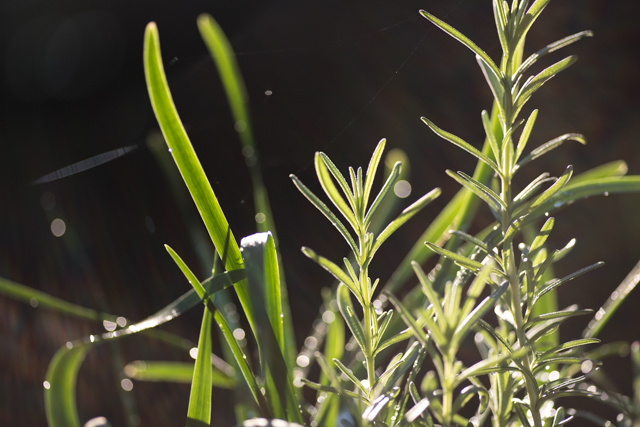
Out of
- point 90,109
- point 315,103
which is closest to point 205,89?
point 315,103

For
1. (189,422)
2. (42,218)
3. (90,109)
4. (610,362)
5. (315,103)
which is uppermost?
(90,109)

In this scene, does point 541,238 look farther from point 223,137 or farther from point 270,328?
point 223,137

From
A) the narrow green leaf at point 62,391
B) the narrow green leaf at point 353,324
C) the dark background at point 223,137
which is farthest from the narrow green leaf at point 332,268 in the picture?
the dark background at point 223,137

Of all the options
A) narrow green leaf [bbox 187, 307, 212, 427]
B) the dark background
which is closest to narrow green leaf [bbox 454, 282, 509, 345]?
narrow green leaf [bbox 187, 307, 212, 427]

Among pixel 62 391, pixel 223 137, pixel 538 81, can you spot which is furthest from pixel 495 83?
pixel 223 137

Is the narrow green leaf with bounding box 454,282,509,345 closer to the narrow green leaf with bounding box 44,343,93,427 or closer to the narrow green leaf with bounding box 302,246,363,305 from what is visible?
the narrow green leaf with bounding box 302,246,363,305

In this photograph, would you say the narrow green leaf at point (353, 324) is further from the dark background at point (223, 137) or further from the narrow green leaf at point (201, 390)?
the dark background at point (223, 137)

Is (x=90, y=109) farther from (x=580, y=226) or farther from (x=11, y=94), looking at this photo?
(x=580, y=226)
